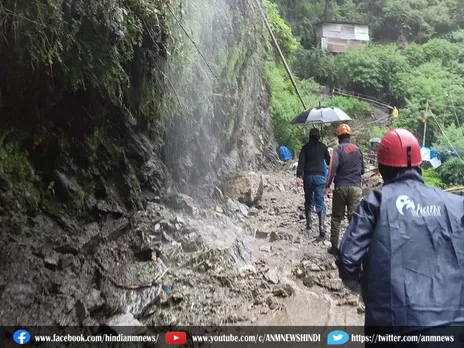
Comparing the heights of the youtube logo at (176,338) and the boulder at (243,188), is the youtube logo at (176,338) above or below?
above

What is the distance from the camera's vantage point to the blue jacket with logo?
1.85m

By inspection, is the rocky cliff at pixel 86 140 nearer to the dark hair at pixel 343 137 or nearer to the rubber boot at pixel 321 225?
the rubber boot at pixel 321 225

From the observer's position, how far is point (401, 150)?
6.73 ft

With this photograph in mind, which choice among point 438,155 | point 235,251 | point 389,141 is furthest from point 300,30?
point 389,141

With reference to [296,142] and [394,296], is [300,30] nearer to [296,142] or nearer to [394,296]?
[296,142]

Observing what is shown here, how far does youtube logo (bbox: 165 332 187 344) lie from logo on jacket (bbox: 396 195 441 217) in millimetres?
2249

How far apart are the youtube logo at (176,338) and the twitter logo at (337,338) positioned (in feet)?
3.90

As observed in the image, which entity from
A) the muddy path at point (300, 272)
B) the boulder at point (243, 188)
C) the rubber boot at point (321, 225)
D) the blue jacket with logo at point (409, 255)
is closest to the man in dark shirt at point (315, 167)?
the rubber boot at point (321, 225)

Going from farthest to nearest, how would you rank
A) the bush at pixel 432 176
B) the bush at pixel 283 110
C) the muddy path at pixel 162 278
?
the bush at pixel 283 110 < the bush at pixel 432 176 < the muddy path at pixel 162 278

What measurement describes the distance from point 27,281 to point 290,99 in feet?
48.2

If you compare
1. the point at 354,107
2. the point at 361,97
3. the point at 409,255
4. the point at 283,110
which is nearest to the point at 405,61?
the point at 361,97

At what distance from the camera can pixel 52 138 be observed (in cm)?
435

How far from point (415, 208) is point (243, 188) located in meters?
6.70

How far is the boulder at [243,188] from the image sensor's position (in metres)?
8.44
